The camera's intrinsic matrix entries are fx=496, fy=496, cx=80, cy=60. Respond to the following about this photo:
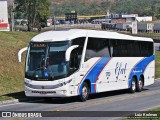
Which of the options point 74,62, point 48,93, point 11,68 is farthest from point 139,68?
point 48,93

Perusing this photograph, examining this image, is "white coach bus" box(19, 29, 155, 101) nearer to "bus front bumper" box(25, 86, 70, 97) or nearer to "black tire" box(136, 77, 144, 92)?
"bus front bumper" box(25, 86, 70, 97)

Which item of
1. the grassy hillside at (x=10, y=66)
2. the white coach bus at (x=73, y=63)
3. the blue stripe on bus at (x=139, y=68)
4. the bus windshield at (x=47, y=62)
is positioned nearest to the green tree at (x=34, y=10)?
the grassy hillside at (x=10, y=66)

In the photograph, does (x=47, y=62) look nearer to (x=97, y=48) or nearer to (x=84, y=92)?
(x=84, y=92)

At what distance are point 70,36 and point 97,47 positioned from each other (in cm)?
250

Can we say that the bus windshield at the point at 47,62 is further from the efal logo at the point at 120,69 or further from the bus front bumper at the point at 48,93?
the efal logo at the point at 120,69

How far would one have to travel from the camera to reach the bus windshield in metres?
21.5

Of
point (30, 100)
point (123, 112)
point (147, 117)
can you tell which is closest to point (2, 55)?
point (30, 100)

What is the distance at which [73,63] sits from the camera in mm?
21891

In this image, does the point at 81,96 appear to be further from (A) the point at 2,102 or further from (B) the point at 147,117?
(B) the point at 147,117

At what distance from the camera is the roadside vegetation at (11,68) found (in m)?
26.7

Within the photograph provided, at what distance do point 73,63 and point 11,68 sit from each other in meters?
11.2

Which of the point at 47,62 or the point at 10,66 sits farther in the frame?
the point at 10,66

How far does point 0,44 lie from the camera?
3719 cm

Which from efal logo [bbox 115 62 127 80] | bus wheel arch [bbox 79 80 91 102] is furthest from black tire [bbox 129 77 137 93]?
bus wheel arch [bbox 79 80 91 102]
